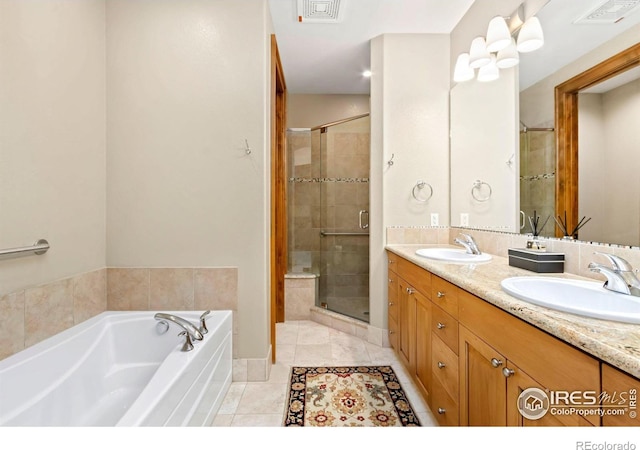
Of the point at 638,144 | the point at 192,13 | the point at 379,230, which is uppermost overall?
the point at 192,13

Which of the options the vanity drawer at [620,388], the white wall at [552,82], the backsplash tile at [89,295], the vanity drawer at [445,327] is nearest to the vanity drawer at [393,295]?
the vanity drawer at [445,327]

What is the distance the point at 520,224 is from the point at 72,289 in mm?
2616

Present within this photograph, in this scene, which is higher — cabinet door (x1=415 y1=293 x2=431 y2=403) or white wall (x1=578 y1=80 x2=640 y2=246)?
white wall (x1=578 y1=80 x2=640 y2=246)

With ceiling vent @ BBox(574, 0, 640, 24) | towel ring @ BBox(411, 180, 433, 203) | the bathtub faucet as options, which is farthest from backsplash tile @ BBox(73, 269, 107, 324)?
ceiling vent @ BBox(574, 0, 640, 24)

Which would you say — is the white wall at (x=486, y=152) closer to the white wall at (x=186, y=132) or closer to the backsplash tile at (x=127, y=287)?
the white wall at (x=186, y=132)

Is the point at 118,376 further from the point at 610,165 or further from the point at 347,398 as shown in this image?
the point at 610,165

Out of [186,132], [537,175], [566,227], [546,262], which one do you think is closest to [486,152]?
[537,175]

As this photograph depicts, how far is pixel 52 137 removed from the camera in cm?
142

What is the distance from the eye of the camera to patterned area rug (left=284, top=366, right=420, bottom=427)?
1522 mm

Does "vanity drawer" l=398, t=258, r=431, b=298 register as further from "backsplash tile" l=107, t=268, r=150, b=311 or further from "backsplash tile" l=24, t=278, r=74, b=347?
"backsplash tile" l=24, t=278, r=74, b=347

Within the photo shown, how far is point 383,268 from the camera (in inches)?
95.7

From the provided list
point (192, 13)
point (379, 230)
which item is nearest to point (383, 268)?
point (379, 230)

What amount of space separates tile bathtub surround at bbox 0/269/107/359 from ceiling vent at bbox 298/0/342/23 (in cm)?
231
